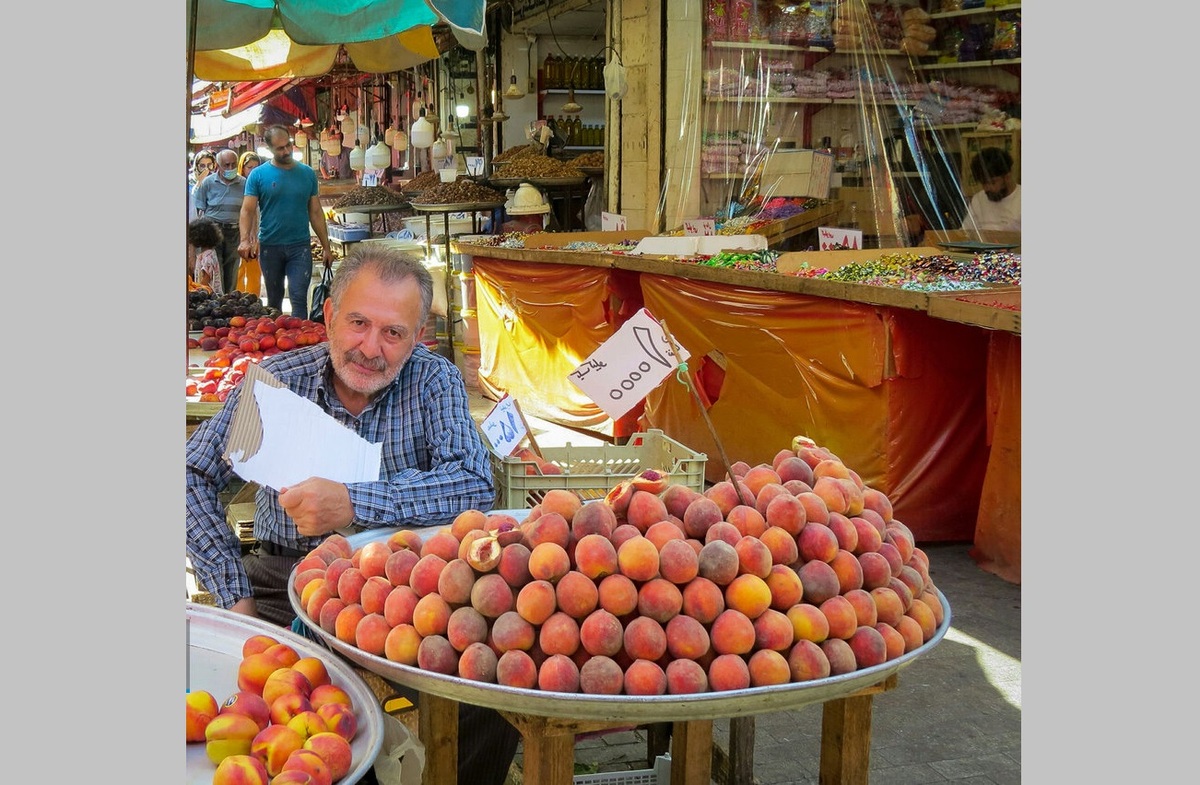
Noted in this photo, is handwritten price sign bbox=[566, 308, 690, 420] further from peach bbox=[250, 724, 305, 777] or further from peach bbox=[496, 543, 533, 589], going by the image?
peach bbox=[250, 724, 305, 777]

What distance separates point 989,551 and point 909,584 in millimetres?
2799

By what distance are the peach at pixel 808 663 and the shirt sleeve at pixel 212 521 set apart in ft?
4.09

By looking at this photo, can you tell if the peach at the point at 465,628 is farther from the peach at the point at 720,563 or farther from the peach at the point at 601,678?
the peach at the point at 720,563

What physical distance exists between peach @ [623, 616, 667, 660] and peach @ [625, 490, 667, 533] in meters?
0.17

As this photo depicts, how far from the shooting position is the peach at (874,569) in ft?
5.40

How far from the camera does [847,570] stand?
1.62 meters

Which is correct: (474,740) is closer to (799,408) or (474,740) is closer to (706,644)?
(706,644)

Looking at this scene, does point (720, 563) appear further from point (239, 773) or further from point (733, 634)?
point (239, 773)

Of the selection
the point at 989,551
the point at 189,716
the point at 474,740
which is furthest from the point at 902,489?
the point at 189,716

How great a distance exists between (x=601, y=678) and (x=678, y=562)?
191 mm

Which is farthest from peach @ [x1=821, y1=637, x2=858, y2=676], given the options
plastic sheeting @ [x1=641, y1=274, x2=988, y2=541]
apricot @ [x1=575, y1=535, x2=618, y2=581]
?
plastic sheeting @ [x1=641, y1=274, x2=988, y2=541]

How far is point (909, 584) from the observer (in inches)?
68.3

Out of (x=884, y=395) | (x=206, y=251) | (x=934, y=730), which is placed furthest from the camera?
(x=206, y=251)

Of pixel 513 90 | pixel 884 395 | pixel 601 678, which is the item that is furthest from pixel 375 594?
pixel 513 90
